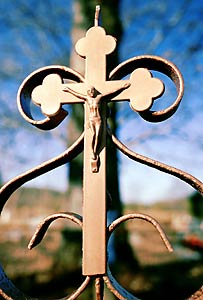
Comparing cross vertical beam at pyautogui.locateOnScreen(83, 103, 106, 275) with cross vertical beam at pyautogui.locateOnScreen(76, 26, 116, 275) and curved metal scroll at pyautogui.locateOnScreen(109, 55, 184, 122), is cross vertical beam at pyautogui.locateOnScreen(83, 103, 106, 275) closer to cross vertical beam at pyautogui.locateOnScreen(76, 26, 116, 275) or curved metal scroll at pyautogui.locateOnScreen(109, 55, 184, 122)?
cross vertical beam at pyautogui.locateOnScreen(76, 26, 116, 275)

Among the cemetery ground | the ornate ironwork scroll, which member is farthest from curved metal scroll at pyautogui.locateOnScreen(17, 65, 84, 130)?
the cemetery ground

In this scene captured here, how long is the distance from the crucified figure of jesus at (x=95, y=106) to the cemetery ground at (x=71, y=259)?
272 centimetres

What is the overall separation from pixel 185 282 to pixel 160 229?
489 centimetres

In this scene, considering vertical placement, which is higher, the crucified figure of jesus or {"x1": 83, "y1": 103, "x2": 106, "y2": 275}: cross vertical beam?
the crucified figure of jesus

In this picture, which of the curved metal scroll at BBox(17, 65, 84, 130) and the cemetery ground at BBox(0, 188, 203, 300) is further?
the cemetery ground at BBox(0, 188, 203, 300)

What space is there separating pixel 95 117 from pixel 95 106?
0.02 m

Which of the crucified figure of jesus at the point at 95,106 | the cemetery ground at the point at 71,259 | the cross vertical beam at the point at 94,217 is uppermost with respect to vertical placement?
the cemetery ground at the point at 71,259

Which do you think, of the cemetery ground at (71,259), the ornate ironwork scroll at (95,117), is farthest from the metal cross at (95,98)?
the cemetery ground at (71,259)

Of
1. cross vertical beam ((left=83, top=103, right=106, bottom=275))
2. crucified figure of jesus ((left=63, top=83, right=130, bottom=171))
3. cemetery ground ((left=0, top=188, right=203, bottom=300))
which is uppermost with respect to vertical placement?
cemetery ground ((left=0, top=188, right=203, bottom=300))

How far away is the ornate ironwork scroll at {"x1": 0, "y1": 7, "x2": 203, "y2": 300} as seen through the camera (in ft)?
2.38

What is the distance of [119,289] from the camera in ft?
2.42

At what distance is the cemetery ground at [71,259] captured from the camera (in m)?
4.61

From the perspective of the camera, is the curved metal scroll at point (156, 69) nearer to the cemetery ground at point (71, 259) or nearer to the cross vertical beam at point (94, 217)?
the cross vertical beam at point (94, 217)

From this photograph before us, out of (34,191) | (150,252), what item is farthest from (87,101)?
(34,191)
